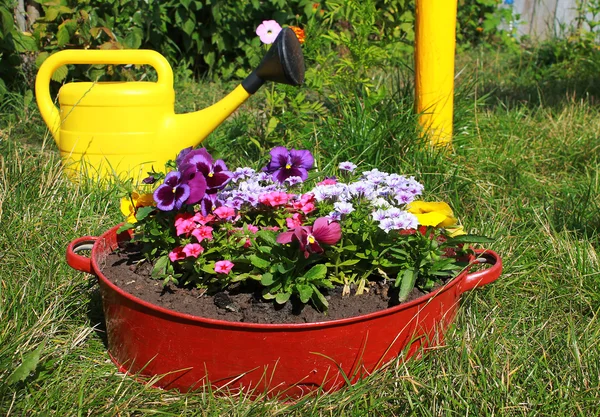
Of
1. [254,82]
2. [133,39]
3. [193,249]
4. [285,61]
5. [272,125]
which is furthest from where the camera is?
[133,39]

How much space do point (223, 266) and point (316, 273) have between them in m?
0.20

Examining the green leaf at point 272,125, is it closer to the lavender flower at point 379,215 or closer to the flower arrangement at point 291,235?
the flower arrangement at point 291,235

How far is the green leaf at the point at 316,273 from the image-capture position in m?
1.47

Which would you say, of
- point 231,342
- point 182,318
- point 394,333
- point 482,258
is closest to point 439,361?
point 394,333

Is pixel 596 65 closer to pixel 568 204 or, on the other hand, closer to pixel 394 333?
pixel 568 204

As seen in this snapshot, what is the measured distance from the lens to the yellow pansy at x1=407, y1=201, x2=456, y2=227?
1561 mm

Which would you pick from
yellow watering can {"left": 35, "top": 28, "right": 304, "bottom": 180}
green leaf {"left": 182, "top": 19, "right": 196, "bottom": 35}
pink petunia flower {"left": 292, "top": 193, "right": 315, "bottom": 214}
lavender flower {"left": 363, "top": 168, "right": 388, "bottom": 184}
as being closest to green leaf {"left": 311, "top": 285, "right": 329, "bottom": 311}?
pink petunia flower {"left": 292, "top": 193, "right": 315, "bottom": 214}

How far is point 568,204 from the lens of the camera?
246 cm

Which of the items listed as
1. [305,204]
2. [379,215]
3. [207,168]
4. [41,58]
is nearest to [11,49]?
[41,58]

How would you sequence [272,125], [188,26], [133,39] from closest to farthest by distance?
[272,125] → [133,39] → [188,26]

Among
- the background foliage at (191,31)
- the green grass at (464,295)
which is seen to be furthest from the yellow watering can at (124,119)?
the background foliage at (191,31)

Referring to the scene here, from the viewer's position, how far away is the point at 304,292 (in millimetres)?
1440

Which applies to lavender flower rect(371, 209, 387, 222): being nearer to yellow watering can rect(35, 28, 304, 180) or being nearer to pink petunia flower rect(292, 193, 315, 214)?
pink petunia flower rect(292, 193, 315, 214)

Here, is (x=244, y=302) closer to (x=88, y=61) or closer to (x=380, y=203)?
(x=380, y=203)
